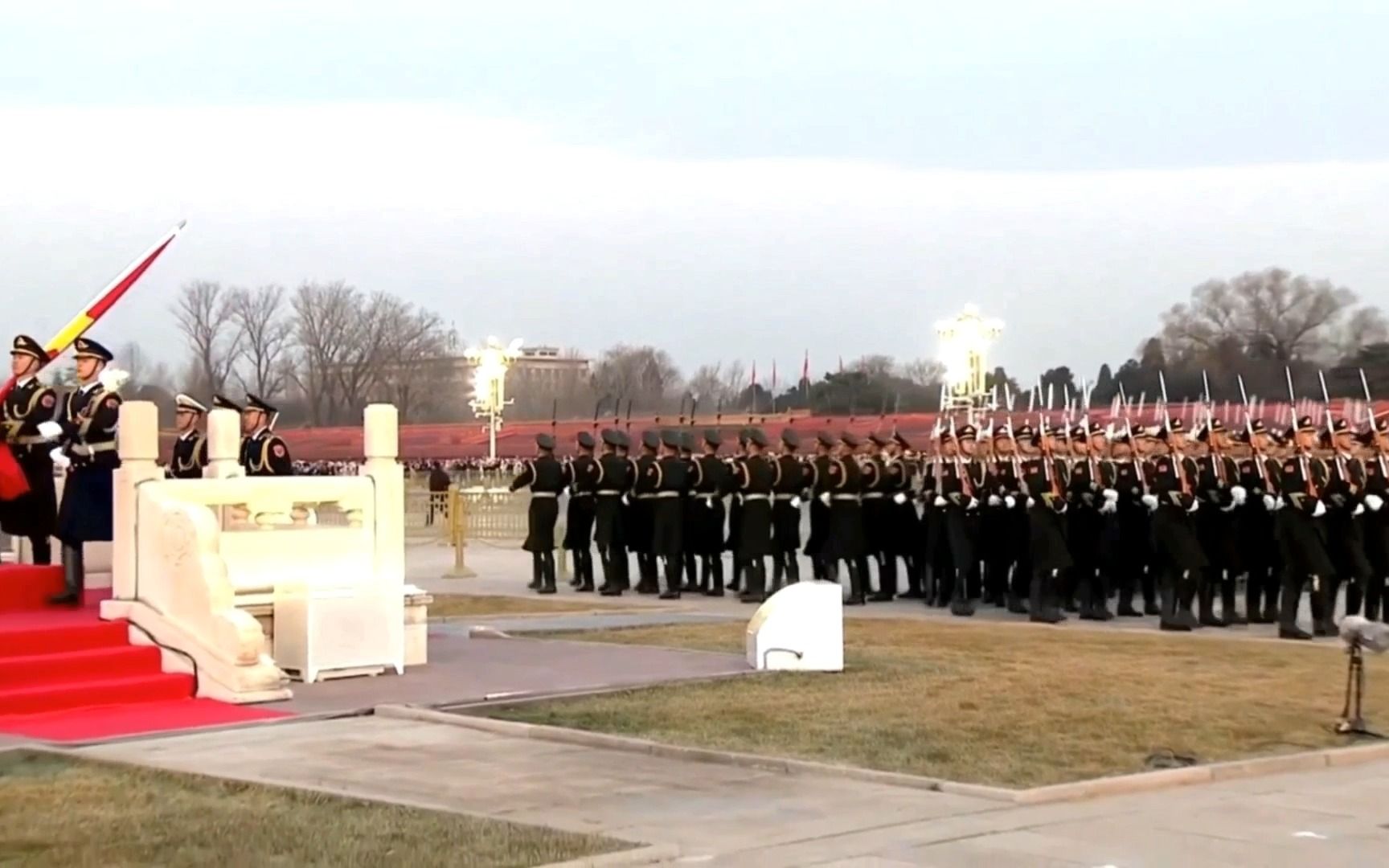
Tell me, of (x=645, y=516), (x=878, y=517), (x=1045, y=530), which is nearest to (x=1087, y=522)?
(x=1045, y=530)

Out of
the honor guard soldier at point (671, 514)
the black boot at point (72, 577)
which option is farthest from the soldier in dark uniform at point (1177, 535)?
the black boot at point (72, 577)

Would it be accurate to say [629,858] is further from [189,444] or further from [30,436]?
[189,444]

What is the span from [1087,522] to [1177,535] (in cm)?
185

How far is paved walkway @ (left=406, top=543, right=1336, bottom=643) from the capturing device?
60.4 ft

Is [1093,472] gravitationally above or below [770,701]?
above

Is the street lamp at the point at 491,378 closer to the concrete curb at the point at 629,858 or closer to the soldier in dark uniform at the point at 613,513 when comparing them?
the soldier in dark uniform at the point at 613,513

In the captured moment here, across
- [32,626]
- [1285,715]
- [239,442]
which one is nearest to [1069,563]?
[1285,715]

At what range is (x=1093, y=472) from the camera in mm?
19516

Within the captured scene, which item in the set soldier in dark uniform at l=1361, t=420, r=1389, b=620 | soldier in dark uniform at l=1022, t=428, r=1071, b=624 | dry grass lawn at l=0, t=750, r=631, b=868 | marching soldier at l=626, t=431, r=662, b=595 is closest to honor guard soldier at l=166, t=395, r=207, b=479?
dry grass lawn at l=0, t=750, r=631, b=868

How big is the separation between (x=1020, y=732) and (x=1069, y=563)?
8575mm

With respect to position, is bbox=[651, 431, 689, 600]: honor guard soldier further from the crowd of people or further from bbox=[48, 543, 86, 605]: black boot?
bbox=[48, 543, 86, 605]: black boot

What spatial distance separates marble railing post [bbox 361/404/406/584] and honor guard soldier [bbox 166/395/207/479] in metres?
1.95

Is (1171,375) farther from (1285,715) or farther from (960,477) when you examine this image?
(1285,715)

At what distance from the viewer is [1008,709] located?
1181 centimetres
